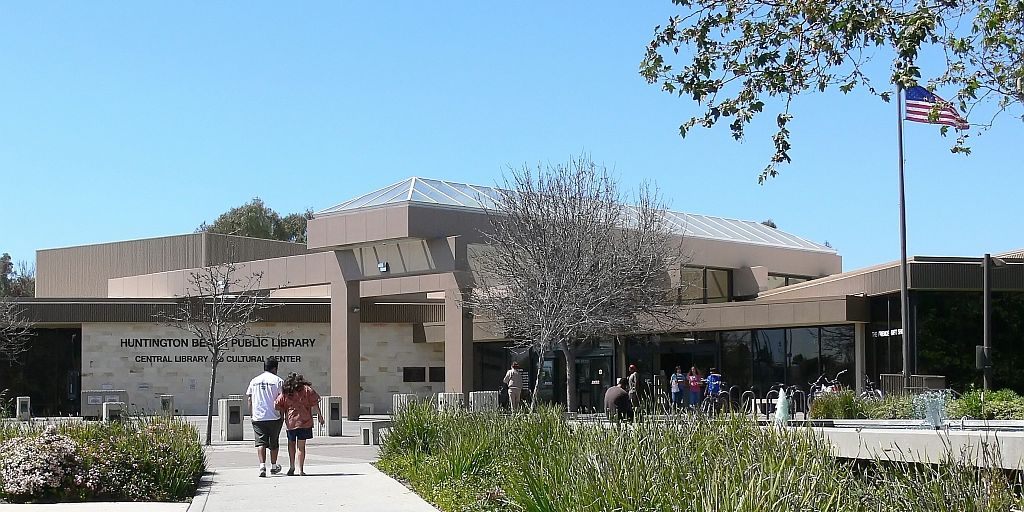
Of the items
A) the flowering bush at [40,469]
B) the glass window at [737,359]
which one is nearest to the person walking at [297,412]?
the flowering bush at [40,469]

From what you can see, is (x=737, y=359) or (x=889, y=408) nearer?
(x=889, y=408)

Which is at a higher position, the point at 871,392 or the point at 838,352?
the point at 838,352

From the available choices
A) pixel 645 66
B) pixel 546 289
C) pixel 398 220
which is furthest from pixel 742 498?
pixel 398 220

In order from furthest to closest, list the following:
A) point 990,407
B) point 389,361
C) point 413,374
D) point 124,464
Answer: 1. point 413,374
2. point 389,361
3. point 990,407
4. point 124,464

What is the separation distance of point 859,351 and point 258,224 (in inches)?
2688

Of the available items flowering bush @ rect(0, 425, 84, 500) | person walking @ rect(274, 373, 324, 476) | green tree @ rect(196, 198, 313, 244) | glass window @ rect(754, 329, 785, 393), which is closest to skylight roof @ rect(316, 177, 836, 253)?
glass window @ rect(754, 329, 785, 393)

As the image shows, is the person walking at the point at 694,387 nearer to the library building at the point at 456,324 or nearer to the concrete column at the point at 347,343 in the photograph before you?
the library building at the point at 456,324

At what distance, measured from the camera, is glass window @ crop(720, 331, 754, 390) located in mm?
37969

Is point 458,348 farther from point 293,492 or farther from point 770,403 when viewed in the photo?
point 293,492

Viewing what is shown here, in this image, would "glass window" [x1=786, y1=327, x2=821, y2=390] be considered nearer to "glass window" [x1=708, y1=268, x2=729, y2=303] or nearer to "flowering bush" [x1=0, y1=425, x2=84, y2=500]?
"glass window" [x1=708, y1=268, x2=729, y2=303]

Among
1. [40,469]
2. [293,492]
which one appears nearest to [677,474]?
[293,492]

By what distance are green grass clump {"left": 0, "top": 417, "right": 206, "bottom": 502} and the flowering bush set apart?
0.7 inches

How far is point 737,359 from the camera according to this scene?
38.3 m

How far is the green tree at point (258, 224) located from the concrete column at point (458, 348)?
187ft
